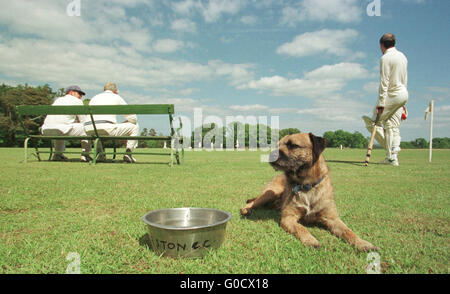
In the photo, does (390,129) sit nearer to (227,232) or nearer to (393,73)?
(393,73)

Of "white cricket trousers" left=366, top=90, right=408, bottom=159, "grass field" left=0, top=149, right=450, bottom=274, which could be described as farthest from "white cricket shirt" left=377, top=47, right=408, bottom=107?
"grass field" left=0, top=149, right=450, bottom=274

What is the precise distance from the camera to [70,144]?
48.1 metres

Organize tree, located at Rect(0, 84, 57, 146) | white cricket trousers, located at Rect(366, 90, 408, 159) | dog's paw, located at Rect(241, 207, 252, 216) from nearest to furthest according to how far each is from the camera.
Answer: dog's paw, located at Rect(241, 207, 252, 216) < white cricket trousers, located at Rect(366, 90, 408, 159) < tree, located at Rect(0, 84, 57, 146)

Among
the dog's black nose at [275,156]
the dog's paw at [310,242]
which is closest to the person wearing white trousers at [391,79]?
the dog's black nose at [275,156]

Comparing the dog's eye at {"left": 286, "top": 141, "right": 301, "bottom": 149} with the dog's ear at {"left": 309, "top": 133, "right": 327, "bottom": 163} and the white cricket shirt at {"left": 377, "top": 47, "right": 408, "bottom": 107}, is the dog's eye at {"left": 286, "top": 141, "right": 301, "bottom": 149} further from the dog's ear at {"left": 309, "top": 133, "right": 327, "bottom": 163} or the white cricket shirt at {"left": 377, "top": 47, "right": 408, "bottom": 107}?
the white cricket shirt at {"left": 377, "top": 47, "right": 408, "bottom": 107}

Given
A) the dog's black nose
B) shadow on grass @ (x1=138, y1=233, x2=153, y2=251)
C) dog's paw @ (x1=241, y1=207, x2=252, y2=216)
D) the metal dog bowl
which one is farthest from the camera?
dog's paw @ (x1=241, y1=207, x2=252, y2=216)

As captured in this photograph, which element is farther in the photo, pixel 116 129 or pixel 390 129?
pixel 390 129

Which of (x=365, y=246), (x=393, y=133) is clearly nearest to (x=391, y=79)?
(x=393, y=133)

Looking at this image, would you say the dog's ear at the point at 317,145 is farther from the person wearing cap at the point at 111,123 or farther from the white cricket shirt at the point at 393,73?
the white cricket shirt at the point at 393,73

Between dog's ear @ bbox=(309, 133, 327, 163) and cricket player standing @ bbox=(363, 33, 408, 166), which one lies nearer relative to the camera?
dog's ear @ bbox=(309, 133, 327, 163)

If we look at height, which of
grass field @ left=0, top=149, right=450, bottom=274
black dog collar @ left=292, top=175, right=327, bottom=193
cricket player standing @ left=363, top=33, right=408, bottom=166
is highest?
cricket player standing @ left=363, top=33, right=408, bottom=166

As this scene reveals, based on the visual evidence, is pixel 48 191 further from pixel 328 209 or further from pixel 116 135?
pixel 116 135

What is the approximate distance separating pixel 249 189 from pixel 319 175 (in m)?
2.17
